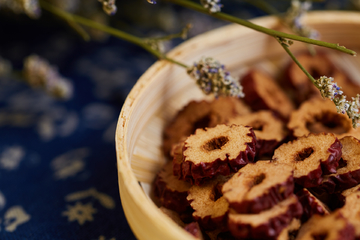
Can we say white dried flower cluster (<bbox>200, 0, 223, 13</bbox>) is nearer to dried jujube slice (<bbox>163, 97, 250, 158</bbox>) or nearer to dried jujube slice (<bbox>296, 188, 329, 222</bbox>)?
dried jujube slice (<bbox>163, 97, 250, 158</bbox>)

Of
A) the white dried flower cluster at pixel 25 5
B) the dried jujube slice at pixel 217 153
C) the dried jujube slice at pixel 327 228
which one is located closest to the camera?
the dried jujube slice at pixel 327 228

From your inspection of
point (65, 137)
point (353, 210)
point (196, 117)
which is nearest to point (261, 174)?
point (353, 210)

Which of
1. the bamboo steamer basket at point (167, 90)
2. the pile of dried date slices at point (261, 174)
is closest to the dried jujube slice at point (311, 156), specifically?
the pile of dried date slices at point (261, 174)

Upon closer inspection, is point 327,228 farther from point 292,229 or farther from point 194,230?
point 194,230

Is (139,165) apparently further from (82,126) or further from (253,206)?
(82,126)

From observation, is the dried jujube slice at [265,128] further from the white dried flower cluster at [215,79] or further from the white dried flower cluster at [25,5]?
the white dried flower cluster at [25,5]

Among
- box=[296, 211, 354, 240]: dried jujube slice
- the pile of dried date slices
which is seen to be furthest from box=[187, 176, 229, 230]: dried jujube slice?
box=[296, 211, 354, 240]: dried jujube slice
